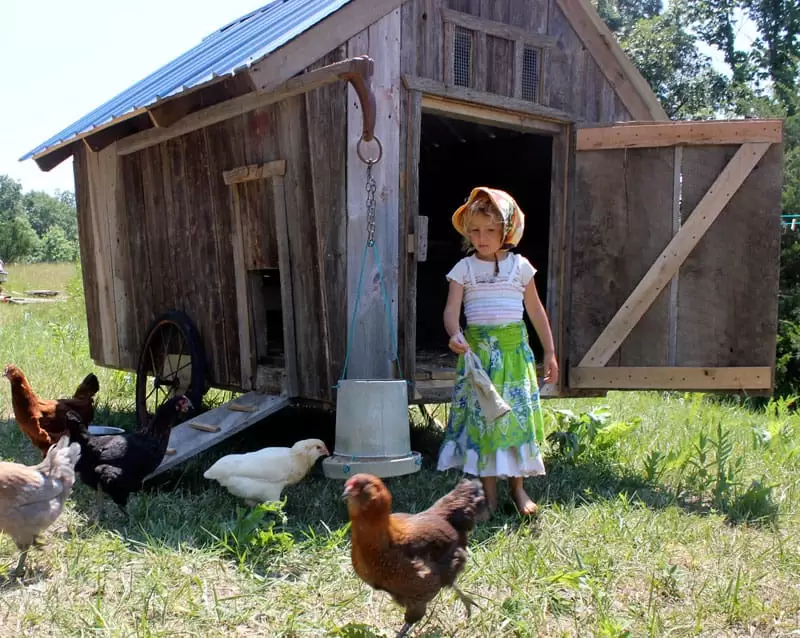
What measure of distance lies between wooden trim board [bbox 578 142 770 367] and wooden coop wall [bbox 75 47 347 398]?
203 cm

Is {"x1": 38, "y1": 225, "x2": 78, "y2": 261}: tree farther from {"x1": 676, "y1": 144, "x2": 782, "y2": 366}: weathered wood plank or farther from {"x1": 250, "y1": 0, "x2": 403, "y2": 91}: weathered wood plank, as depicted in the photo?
{"x1": 676, "y1": 144, "x2": 782, "y2": 366}: weathered wood plank

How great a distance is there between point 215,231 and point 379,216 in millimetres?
1698

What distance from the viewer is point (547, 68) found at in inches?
224

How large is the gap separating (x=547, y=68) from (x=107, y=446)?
13.7ft

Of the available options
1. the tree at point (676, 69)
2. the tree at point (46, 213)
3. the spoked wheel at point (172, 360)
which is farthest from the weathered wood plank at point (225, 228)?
the tree at point (46, 213)

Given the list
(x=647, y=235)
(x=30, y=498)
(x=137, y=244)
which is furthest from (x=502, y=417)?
(x=137, y=244)

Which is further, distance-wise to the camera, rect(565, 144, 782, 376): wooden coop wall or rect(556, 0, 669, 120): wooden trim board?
rect(556, 0, 669, 120): wooden trim board

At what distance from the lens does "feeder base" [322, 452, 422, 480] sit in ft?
12.6

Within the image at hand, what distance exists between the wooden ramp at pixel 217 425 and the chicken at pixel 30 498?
95 centimetres

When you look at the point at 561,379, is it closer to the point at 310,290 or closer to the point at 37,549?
the point at 310,290

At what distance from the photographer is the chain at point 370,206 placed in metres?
4.53

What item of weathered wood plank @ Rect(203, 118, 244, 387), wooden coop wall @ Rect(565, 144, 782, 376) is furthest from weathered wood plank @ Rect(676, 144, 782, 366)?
weathered wood plank @ Rect(203, 118, 244, 387)

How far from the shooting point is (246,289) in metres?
5.58

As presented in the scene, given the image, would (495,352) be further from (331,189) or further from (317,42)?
(317,42)
